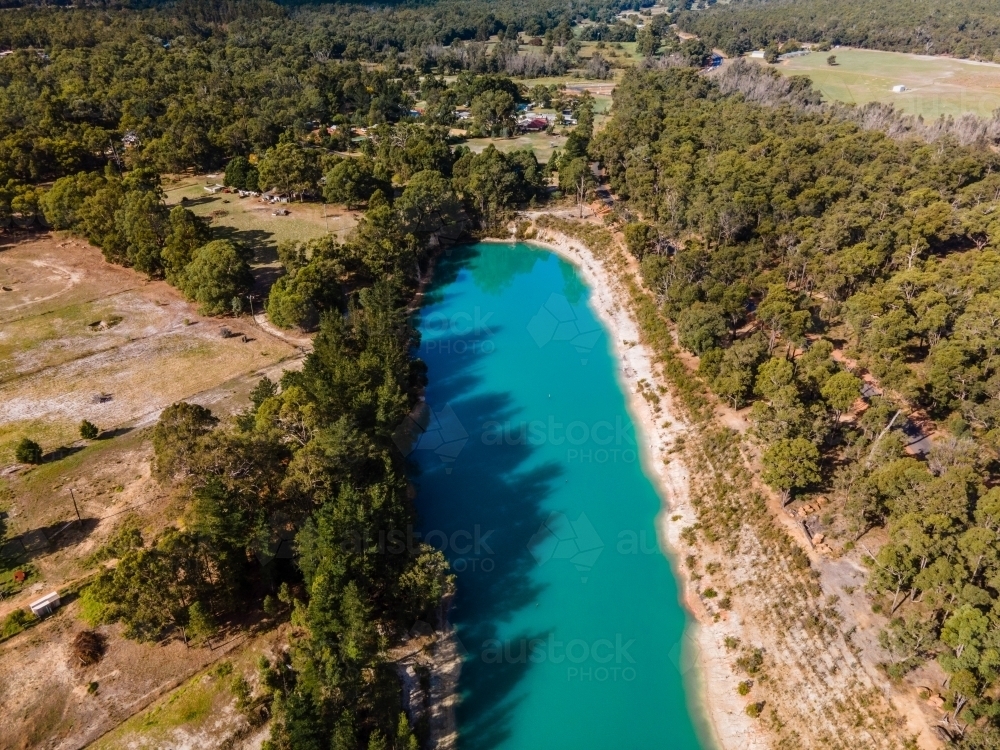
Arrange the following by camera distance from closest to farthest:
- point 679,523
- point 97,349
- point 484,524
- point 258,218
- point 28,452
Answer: point 679,523
point 484,524
point 28,452
point 97,349
point 258,218

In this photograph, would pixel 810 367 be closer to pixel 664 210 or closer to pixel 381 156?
pixel 664 210

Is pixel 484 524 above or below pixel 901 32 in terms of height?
below

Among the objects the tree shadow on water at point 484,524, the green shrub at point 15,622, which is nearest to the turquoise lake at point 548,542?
the tree shadow on water at point 484,524

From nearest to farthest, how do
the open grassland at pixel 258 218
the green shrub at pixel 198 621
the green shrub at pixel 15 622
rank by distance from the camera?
the green shrub at pixel 198 621 < the green shrub at pixel 15 622 < the open grassland at pixel 258 218

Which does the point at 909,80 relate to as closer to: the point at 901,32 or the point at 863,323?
the point at 901,32

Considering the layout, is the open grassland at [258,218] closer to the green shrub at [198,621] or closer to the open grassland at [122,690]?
the open grassland at [122,690]

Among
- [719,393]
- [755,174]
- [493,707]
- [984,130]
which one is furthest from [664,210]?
[984,130]

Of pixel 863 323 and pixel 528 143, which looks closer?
pixel 863 323

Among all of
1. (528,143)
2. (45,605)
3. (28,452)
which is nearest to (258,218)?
(28,452)
